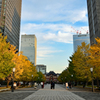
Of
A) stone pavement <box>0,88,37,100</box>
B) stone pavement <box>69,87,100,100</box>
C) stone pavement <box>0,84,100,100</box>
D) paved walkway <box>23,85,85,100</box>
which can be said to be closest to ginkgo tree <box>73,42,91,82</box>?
stone pavement <box>69,87,100,100</box>

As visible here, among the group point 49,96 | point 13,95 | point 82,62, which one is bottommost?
point 13,95

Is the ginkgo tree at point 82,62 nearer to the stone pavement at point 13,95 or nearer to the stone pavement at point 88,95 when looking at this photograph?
the stone pavement at point 88,95

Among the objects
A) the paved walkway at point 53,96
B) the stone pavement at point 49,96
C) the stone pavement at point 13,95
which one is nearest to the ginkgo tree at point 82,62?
the stone pavement at point 49,96

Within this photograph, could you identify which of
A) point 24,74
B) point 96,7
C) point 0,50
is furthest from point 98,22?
point 0,50

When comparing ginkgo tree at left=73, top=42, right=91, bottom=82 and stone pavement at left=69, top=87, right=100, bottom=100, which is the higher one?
ginkgo tree at left=73, top=42, right=91, bottom=82

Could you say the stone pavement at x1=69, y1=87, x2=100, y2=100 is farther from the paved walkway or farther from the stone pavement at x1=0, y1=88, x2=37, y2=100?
the stone pavement at x1=0, y1=88, x2=37, y2=100

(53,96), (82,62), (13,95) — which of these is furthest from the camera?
(82,62)

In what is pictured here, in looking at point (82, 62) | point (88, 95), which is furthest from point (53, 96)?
point (82, 62)

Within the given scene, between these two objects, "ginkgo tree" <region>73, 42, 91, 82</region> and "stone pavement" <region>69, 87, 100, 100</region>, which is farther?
"ginkgo tree" <region>73, 42, 91, 82</region>

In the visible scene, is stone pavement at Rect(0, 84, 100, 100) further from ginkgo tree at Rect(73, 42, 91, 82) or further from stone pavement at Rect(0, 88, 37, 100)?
ginkgo tree at Rect(73, 42, 91, 82)

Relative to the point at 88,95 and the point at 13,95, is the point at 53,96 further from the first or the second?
the point at 13,95

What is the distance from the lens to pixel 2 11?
73375 millimetres

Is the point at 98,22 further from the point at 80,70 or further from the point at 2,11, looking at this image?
the point at 2,11

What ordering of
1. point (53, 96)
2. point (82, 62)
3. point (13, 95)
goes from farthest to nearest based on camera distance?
point (82, 62)
point (13, 95)
point (53, 96)
